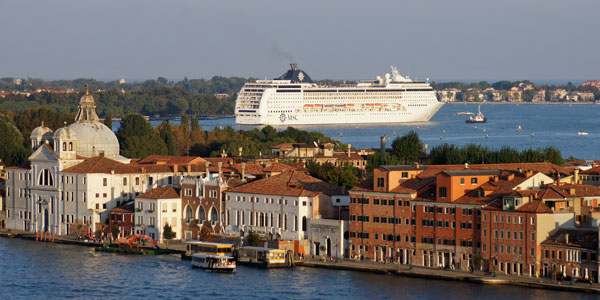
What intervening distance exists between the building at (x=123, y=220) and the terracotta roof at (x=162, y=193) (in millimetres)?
1000

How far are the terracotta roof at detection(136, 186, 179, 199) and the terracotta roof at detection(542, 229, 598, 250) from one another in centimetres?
1703

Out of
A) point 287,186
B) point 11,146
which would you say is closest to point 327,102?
point 11,146

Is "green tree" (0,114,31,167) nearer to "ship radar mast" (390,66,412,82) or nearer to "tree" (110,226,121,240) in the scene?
"tree" (110,226,121,240)

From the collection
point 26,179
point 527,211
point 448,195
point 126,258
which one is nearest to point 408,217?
point 448,195

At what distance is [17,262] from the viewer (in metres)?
46.3

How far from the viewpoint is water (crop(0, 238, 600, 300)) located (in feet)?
122

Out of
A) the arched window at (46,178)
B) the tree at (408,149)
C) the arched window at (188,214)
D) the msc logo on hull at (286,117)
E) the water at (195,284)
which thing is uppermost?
the msc logo on hull at (286,117)

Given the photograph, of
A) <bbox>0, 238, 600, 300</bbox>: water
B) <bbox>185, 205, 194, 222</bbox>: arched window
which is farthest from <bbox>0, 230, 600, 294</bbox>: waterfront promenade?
<bbox>185, 205, 194, 222</bbox>: arched window

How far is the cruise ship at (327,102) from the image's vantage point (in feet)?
495

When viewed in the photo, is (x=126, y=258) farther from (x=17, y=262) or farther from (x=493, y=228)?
(x=493, y=228)

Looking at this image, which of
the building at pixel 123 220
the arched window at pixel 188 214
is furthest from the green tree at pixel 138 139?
the arched window at pixel 188 214

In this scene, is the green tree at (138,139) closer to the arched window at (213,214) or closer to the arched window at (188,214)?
the arched window at (188,214)

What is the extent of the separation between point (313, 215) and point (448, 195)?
616cm

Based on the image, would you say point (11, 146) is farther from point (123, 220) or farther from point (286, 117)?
point (286, 117)
